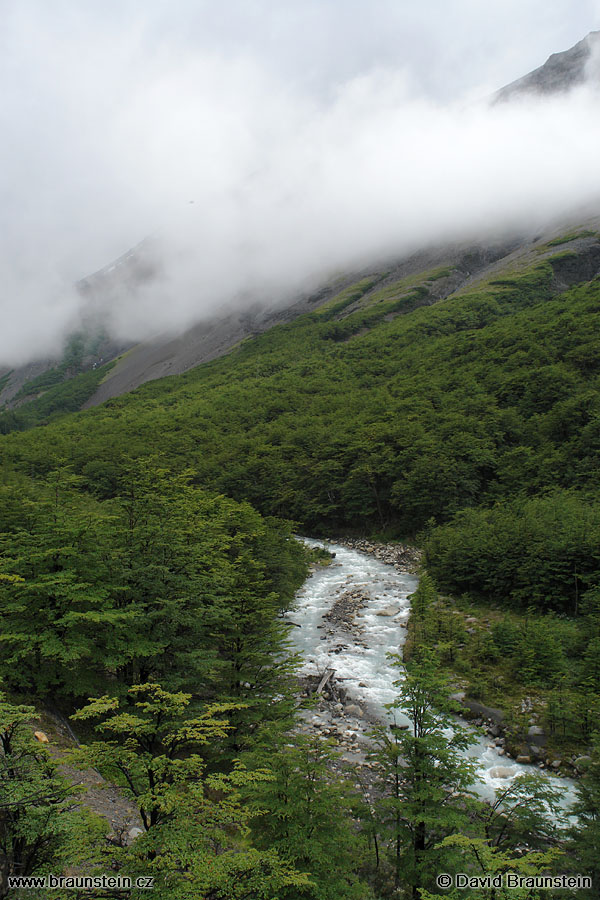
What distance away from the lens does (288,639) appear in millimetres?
23281

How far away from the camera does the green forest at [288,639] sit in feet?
21.9

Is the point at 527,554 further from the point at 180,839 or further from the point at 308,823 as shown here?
the point at 180,839

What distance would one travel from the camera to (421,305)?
120 meters

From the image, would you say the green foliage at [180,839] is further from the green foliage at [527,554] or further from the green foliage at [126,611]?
the green foliage at [527,554]

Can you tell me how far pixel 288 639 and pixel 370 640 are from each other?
3857mm

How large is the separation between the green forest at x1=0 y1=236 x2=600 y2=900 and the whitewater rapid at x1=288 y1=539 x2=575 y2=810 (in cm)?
110

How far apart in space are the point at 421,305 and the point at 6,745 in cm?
12466

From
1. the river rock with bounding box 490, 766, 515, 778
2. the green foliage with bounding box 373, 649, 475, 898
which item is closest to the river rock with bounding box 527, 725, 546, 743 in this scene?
the river rock with bounding box 490, 766, 515, 778

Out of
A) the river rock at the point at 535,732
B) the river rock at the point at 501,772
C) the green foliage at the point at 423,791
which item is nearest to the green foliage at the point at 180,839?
the green foliage at the point at 423,791

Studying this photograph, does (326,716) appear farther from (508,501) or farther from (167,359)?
(167,359)

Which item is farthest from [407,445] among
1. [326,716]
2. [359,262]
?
[359,262]

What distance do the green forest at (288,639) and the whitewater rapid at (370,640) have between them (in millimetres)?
1101

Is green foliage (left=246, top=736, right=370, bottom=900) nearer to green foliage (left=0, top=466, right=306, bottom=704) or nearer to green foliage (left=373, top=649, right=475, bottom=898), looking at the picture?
green foliage (left=373, top=649, right=475, bottom=898)

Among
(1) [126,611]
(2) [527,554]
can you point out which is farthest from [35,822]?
(2) [527,554]
